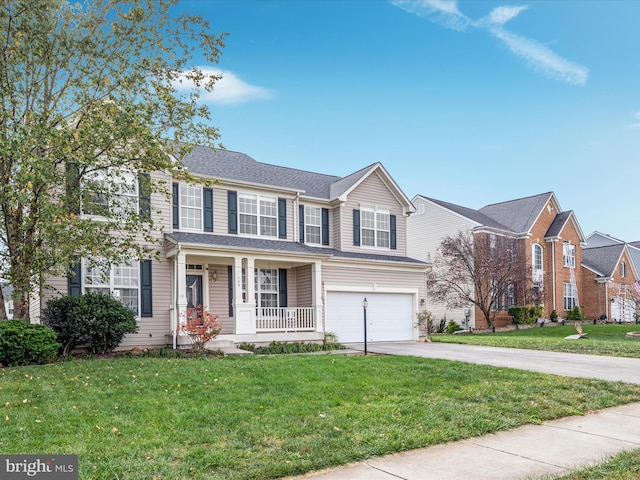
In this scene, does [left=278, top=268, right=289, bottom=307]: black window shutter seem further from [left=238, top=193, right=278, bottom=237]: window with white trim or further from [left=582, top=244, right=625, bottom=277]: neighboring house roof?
[left=582, top=244, right=625, bottom=277]: neighboring house roof

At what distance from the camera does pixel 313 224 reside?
21.2 metres

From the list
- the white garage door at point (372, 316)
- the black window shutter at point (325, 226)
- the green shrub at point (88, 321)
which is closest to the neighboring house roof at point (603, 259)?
the white garage door at point (372, 316)

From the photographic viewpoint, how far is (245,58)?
53.4 feet

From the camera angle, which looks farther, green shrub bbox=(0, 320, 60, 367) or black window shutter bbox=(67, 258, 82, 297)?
black window shutter bbox=(67, 258, 82, 297)

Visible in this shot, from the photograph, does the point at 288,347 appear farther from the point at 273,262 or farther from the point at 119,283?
the point at 119,283

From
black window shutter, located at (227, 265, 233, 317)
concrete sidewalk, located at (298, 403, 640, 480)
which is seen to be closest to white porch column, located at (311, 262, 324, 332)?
black window shutter, located at (227, 265, 233, 317)

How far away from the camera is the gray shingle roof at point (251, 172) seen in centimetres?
1919

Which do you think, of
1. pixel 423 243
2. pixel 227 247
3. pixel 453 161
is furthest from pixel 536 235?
pixel 227 247

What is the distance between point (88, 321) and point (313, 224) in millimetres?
9611

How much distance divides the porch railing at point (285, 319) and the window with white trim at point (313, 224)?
334cm

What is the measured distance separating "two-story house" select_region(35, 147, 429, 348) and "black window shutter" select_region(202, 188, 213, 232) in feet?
0.11

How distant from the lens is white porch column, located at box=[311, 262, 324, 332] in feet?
61.6

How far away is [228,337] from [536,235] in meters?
24.9

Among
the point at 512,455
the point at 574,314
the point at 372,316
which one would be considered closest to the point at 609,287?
the point at 574,314
